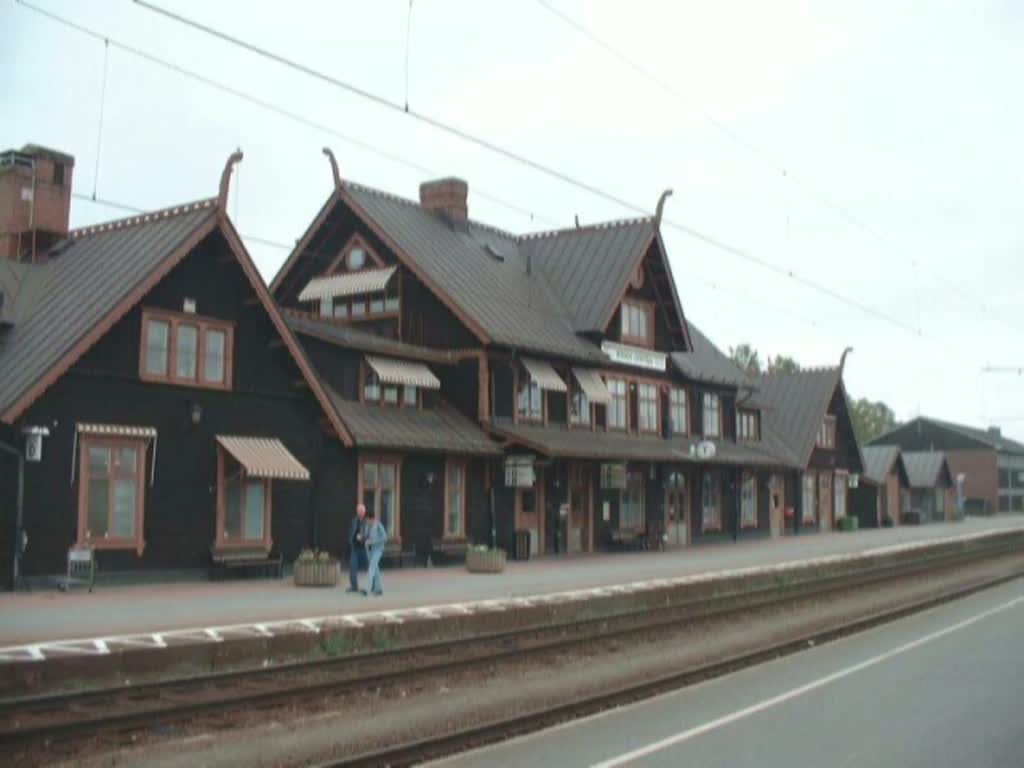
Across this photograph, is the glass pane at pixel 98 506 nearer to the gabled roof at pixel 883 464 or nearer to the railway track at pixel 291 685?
the railway track at pixel 291 685

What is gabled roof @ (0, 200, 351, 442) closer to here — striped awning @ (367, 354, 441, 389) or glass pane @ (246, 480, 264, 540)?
glass pane @ (246, 480, 264, 540)

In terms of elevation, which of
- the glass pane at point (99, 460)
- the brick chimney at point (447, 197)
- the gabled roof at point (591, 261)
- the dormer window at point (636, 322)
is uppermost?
the brick chimney at point (447, 197)

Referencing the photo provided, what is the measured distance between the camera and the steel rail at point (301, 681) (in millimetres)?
10602

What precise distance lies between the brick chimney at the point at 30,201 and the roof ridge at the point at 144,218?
0.52 metres

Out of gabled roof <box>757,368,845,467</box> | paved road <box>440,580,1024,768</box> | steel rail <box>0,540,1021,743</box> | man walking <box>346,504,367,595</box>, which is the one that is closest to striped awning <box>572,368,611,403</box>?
man walking <box>346,504,367,595</box>

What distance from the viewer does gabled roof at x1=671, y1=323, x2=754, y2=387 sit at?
41.2 meters

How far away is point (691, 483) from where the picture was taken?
41.3 m

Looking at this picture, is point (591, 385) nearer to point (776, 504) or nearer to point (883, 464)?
point (776, 504)

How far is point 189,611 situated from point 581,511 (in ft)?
61.4

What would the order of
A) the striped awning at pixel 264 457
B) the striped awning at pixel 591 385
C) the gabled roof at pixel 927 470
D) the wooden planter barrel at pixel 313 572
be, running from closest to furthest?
the wooden planter barrel at pixel 313 572 < the striped awning at pixel 264 457 < the striped awning at pixel 591 385 < the gabled roof at pixel 927 470

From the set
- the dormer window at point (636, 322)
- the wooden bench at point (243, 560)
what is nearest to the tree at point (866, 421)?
the dormer window at point (636, 322)

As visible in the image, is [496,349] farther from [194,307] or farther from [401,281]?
[194,307]

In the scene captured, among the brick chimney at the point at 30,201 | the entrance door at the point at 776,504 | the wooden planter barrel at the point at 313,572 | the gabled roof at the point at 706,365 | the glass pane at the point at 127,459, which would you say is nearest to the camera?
the glass pane at the point at 127,459

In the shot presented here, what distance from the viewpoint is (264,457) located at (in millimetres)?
23516
